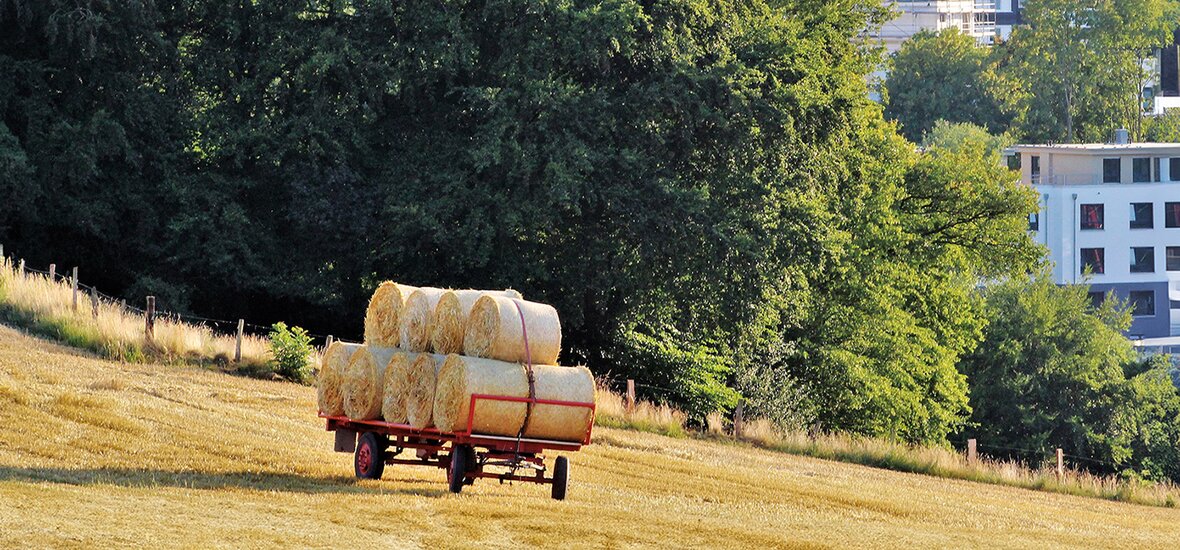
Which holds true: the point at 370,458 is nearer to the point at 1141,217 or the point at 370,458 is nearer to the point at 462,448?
the point at 462,448

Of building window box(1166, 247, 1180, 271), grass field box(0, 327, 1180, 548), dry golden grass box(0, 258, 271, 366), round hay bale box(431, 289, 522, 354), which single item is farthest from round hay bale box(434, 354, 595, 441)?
building window box(1166, 247, 1180, 271)

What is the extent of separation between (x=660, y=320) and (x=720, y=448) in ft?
42.0

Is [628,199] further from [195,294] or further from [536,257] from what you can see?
[195,294]

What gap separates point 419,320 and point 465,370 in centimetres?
191

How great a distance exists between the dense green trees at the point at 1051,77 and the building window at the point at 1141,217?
114ft

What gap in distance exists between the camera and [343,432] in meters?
26.8

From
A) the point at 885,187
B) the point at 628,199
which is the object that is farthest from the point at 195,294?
the point at 885,187

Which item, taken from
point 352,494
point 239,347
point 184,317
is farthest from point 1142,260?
point 352,494

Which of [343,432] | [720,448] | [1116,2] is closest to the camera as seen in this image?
[343,432]

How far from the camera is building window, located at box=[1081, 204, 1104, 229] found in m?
123

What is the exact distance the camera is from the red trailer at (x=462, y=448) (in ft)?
81.7

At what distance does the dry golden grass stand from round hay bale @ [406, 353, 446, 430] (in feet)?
54.3

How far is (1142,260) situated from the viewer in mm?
127188

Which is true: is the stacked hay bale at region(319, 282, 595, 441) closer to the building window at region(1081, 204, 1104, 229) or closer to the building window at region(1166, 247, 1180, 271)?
the building window at region(1081, 204, 1104, 229)
